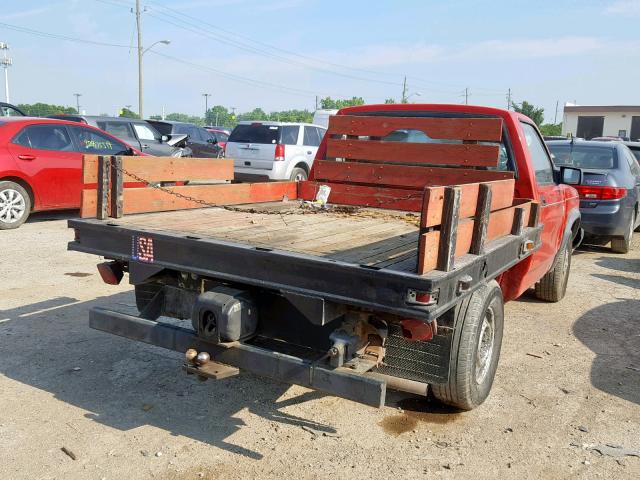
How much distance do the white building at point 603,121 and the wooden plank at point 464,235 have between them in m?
46.1

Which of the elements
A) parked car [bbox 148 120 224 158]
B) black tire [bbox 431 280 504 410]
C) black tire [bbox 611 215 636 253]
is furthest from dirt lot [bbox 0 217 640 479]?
parked car [bbox 148 120 224 158]

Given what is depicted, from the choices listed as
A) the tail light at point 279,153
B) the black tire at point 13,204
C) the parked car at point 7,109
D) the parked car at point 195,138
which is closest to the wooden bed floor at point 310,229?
the black tire at point 13,204

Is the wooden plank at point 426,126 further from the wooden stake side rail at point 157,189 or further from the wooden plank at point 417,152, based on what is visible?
the wooden stake side rail at point 157,189

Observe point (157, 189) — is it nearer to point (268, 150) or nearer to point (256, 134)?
point (268, 150)

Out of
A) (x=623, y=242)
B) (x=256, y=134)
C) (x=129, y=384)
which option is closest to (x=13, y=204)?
(x=129, y=384)

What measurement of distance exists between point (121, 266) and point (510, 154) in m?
3.10

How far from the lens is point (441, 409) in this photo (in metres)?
4.07

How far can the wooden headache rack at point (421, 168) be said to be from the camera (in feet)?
11.7

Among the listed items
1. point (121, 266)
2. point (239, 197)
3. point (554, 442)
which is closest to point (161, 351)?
point (121, 266)

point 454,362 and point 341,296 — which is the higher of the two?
point 341,296

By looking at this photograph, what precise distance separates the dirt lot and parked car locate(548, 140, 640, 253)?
376 cm

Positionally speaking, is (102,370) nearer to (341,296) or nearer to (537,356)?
(341,296)

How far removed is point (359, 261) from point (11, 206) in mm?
7824

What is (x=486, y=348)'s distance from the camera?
4039 mm
